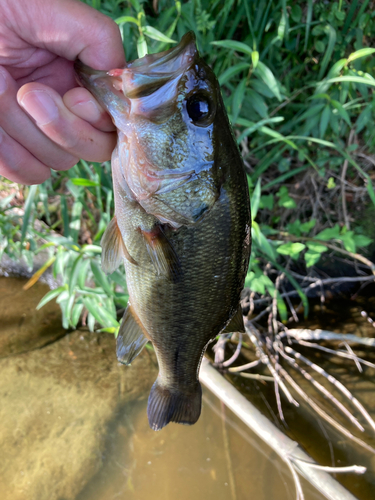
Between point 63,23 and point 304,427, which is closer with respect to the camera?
point 63,23

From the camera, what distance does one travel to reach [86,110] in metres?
0.90

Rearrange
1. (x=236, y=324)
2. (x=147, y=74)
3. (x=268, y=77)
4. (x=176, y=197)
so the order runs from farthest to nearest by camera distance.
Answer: (x=268, y=77) < (x=236, y=324) < (x=176, y=197) < (x=147, y=74)

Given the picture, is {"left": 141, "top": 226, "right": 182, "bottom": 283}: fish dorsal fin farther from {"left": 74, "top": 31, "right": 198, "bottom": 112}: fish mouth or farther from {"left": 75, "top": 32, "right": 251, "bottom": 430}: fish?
{"left": 74, "top": 31, "right": 198, "bottom": 112}: fish mouth

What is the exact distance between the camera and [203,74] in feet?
2.70

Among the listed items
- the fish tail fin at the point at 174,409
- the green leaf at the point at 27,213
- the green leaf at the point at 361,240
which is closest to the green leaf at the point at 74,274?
the green leaf at the point at 27,213

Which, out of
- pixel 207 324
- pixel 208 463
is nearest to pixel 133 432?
pixel 208 463

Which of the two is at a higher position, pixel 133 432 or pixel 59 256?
pixel 59 256

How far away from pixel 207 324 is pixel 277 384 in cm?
167

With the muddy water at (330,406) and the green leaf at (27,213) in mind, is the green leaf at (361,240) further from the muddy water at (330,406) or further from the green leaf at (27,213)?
the green leaf at (27,213)

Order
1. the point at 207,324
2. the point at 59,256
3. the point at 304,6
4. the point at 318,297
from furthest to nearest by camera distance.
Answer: the point at 318,297 → the point at 304,6 → the point at 59,256 → the point at 207,324

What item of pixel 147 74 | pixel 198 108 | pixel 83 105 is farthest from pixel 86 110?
pixel 198 108

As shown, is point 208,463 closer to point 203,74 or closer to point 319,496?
point 319,496

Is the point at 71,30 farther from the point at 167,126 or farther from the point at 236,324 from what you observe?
the point at 236,324

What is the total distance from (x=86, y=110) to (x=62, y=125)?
0.08 metres
